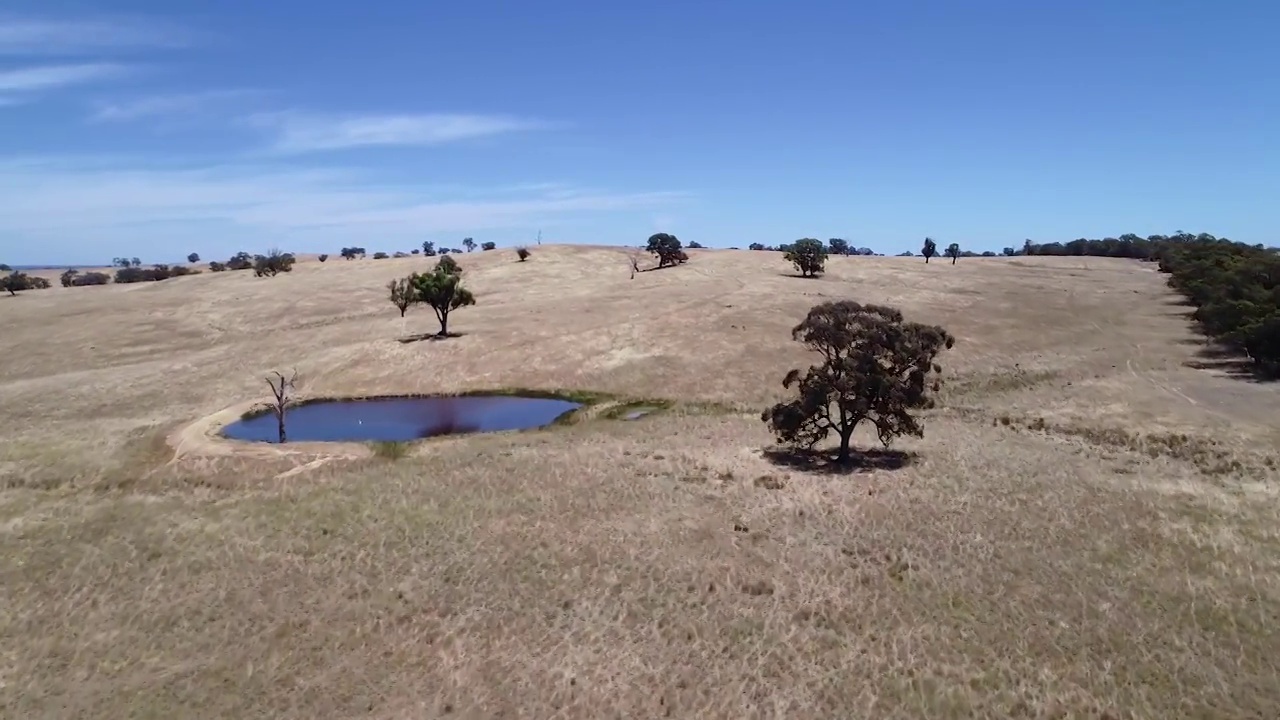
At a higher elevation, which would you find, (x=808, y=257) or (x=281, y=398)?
(x=808, y=257)

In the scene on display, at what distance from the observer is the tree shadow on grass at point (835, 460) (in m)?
42.3

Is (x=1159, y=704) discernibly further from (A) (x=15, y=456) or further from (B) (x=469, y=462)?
(A) (x=15, y=456)

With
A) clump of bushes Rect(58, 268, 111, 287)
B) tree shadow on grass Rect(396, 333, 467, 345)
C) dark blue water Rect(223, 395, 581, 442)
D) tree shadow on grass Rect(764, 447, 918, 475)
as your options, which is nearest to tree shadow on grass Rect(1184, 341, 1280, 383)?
tree shadow on grass Rect(764, 447, 918, 475)

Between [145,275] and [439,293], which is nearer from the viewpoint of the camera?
[439,293]

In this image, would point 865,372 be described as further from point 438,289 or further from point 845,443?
point 438,289

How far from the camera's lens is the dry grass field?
22.2 m

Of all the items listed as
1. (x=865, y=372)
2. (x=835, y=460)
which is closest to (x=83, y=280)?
(x=835, y=460)

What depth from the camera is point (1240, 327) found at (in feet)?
222

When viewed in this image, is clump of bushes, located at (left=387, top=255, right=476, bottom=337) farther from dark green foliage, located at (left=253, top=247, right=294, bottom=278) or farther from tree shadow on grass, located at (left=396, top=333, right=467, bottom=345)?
dark green foliage, located at (left=253, top=247, right=294, bottom=278)

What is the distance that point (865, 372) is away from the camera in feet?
141

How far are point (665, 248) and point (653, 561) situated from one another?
385ft

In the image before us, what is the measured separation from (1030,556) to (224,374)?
68498 millimetres

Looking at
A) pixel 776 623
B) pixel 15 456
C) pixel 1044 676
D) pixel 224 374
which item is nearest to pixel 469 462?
pixel 776 623

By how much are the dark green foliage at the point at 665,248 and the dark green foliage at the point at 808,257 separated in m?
25.2
